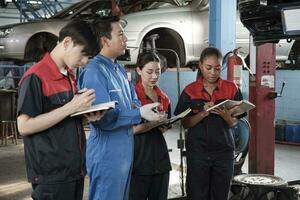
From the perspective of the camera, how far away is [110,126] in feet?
8.02

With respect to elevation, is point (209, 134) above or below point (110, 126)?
below

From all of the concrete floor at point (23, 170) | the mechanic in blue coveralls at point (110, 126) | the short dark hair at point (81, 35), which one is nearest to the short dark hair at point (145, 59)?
the mechanic in blue coveralls at point (110, 126)

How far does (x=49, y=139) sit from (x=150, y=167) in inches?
37.3

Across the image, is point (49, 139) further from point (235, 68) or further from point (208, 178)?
point (235, 68)

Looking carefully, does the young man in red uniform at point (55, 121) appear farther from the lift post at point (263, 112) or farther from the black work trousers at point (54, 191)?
the lift post at point (263, 112)

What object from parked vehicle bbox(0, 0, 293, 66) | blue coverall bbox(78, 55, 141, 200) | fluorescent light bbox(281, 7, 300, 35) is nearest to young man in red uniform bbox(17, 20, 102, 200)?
blue coverall bbox(78, 55, 141, 200)

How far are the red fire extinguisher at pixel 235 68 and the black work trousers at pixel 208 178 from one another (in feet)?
4.68

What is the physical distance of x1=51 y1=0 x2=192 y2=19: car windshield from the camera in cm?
700

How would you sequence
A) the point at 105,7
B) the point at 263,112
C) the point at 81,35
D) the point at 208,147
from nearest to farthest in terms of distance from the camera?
the point at 81,35, the point at 208,147, the point at 263,112, the point at 105,7

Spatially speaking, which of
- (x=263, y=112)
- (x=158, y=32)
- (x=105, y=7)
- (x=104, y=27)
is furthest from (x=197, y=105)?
(x=105, y=7)

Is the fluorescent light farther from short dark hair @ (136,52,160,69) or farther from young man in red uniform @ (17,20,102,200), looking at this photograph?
young man in red uniform @ (17,20,102,200)

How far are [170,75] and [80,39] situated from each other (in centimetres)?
1018

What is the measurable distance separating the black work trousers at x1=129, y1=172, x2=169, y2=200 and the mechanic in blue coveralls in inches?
9.6

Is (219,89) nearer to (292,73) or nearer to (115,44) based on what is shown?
(115,44)
